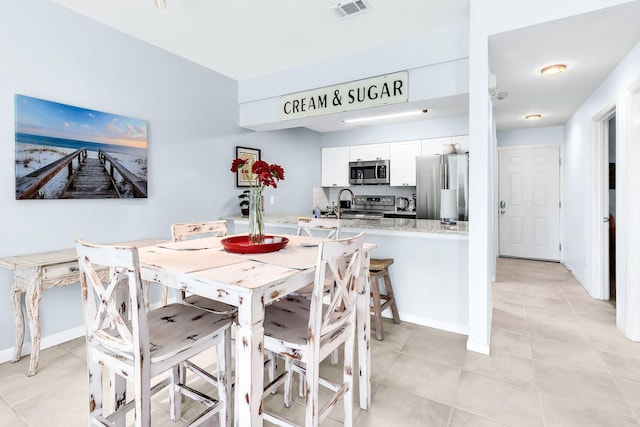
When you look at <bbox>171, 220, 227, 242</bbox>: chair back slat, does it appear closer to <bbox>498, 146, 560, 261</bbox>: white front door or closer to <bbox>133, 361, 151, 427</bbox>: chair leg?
<bbox>133, 361, 151, 427</bbox>: chair leg

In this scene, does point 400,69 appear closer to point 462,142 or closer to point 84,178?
point 462,142

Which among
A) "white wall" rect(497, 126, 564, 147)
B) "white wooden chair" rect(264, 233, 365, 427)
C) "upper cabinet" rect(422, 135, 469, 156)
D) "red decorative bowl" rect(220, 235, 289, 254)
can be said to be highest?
"white wall" rect(497, 126, 564, 147)

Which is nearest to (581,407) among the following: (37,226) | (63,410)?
(63,410)

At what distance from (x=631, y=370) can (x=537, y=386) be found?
758 millimetres

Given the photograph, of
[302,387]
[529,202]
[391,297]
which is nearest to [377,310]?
[391,297]

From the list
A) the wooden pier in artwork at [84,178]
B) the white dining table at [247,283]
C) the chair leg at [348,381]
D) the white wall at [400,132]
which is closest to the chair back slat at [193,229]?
the white dining table at [247,283]

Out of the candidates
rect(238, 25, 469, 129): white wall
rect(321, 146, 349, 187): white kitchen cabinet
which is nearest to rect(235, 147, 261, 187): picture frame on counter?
rect(238, 25, 469, 129): white wall

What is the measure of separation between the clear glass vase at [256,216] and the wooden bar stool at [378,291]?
45.1 inches

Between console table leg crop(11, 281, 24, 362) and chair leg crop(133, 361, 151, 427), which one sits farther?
console table leg crop(11, 281, 24, 362)

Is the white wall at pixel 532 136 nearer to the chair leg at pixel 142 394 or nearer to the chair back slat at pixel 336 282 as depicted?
the chair back slat at pixel 336 282

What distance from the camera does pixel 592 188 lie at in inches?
140

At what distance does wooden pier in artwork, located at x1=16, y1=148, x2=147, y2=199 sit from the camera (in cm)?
234

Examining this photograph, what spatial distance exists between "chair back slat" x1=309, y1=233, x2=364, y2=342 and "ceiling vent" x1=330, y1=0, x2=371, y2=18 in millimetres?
1876

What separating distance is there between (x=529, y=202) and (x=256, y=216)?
5.37 metres
